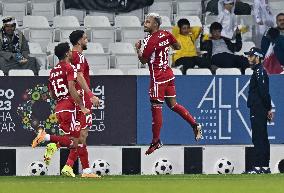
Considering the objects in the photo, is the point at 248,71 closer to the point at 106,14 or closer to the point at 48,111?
the point at 48,111

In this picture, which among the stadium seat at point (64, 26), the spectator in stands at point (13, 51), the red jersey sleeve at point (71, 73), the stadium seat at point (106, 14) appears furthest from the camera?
the stadium seat at point (106, 14)

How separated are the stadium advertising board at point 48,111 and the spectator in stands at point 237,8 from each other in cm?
509

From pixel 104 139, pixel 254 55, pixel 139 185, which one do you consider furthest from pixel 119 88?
pixel 139 185

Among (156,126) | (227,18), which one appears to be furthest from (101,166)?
(227,18)

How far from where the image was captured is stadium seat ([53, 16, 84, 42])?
24013 millimetres

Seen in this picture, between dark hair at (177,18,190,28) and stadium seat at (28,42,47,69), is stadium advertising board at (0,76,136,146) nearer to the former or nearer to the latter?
dark hair at (177,18,190,28)

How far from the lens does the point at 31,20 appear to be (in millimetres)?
24297

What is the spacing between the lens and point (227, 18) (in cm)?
2333

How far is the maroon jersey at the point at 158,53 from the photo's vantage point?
1870cm

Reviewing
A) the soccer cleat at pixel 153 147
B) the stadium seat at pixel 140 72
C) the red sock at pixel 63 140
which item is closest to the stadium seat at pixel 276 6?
the stadium seat at pixel 140 72

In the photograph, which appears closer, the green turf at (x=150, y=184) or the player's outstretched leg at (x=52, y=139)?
the green turf at (x=150, y=184)

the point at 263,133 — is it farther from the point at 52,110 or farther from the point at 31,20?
the point at 31,20

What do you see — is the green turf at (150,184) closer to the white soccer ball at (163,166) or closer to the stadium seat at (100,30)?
the white soccer ball at (163,166)

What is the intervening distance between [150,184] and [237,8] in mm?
8813
